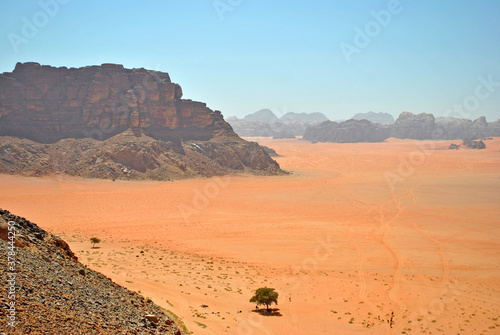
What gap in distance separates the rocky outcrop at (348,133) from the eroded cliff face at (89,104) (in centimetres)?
9926

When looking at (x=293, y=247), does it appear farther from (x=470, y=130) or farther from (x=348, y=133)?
(x=470, y=130)

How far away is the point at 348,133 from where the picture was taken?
159m

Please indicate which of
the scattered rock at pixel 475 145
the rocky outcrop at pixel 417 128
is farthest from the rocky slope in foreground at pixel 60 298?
the rocky outcrop at pixel 417 128

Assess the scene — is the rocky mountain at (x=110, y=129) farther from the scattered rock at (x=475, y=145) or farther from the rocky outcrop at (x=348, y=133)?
the rocky outcrop at (x=348, y=133)

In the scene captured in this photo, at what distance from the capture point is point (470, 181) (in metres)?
58.8

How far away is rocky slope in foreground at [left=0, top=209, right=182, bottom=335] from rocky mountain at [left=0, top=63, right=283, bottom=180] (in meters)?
43.1

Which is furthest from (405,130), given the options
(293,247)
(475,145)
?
(293,247)

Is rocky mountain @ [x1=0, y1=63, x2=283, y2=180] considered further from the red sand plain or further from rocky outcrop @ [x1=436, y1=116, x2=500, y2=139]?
rocky outcrop @ [x1=436, y1=116, x2=500, y2=139]

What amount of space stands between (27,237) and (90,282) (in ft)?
7.86

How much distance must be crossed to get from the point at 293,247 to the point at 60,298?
698 inches

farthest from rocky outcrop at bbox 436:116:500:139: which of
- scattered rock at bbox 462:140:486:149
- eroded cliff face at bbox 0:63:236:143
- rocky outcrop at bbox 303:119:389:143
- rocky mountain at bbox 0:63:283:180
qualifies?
eroded cliff face at bbox 0:63:236:143

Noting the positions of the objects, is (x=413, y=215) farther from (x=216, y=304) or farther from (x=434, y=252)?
(x=216, y=304)

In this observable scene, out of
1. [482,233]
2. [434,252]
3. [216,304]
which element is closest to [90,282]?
[216,304]

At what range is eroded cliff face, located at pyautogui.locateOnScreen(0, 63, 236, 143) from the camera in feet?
197
